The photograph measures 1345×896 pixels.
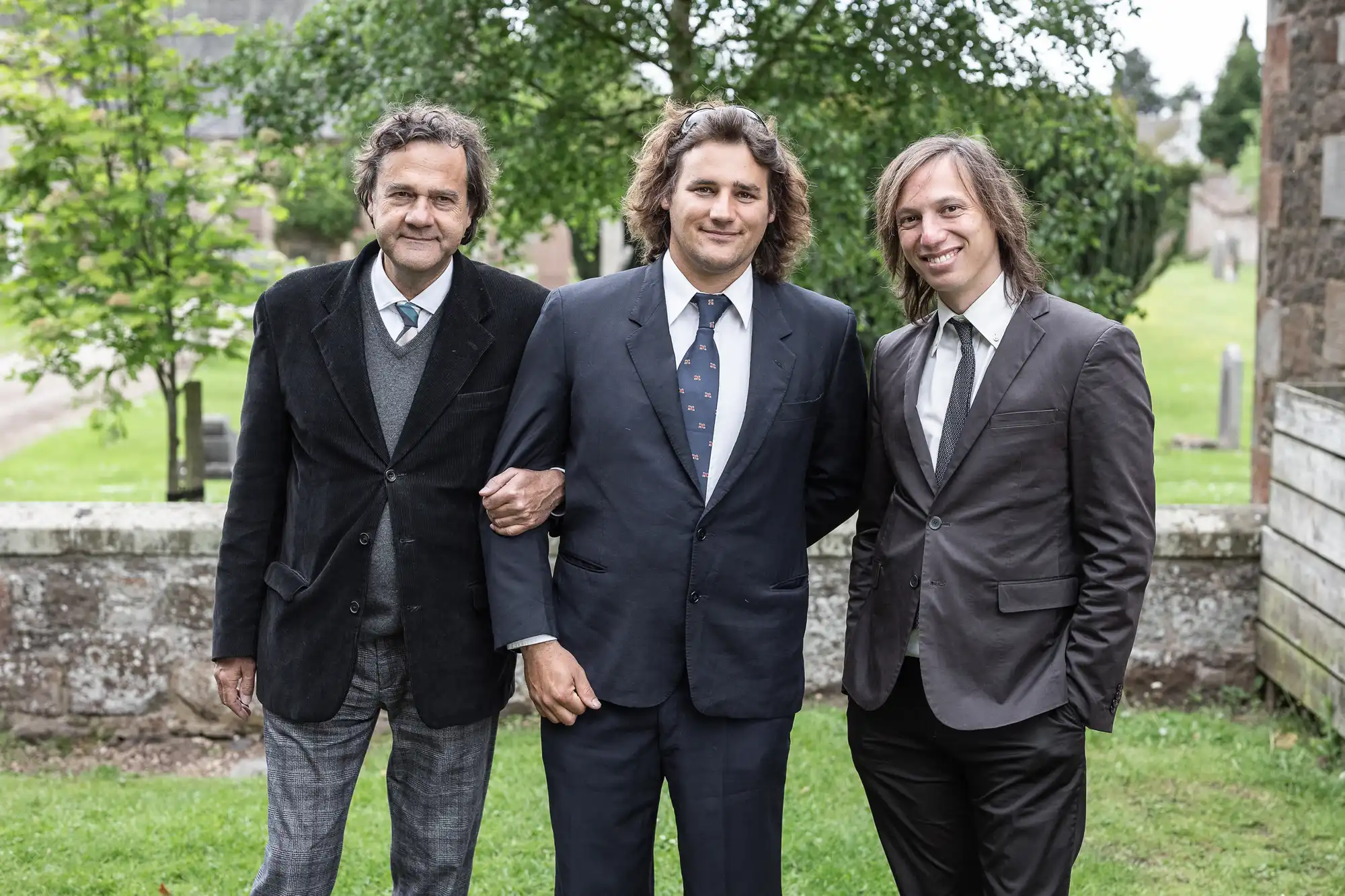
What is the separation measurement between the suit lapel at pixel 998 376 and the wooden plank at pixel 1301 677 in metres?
2.68

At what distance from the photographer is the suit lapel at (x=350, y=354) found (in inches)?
115

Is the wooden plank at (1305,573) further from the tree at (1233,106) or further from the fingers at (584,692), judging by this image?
the tree at (1233,106)

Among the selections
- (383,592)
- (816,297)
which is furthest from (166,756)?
(816,297)

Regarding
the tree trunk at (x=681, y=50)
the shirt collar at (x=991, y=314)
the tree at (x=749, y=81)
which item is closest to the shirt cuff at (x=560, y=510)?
the shirt collar at (x=991, y=314)

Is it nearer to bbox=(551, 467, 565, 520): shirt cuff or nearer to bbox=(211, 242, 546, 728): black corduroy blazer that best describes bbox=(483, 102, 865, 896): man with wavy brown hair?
bbox=(551, 467, 565, 520): shirt cuff

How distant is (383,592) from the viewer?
9.73 ft

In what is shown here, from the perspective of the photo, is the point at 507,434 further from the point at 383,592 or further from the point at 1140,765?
the point at 1140,765

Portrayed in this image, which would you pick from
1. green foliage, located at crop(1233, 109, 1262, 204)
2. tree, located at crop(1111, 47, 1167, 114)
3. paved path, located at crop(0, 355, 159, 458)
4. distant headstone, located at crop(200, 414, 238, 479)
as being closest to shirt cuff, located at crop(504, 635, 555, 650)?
distant headstone, located at crop(200, 414, 238, 479)

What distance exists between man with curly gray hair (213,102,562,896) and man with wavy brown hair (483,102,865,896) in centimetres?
14

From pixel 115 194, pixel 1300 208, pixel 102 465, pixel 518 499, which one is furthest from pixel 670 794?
pixel 102 465

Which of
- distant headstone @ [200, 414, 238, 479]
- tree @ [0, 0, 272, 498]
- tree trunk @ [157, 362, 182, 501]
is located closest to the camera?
tree @ [0, 0, 272, 498]

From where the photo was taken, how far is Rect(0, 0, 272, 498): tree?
7539mm

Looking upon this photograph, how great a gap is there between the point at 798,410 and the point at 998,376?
42 cm

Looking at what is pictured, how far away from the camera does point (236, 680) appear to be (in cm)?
308
